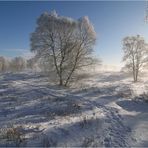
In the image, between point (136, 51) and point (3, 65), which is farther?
point (3, 65)

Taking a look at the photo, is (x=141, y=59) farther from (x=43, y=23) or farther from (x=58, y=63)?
(x=43, y=23)

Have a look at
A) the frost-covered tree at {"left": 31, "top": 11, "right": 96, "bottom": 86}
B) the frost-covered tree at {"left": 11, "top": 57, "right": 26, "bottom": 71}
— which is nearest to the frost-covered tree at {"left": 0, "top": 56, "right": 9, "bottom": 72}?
the frost-covered tree at {"left": 11, "top": 57, "right": 26, "bottom": 71}

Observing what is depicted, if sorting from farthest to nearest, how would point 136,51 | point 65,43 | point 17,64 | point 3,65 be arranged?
point 3,65
point 17,64
point 136,51
point 65,43

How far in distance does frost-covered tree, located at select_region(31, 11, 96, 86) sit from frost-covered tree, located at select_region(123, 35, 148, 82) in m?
17.9

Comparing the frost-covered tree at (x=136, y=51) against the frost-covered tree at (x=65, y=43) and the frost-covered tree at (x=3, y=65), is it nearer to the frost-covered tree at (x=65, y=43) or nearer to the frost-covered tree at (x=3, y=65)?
the frost-covered tree at (x=65, y=43)

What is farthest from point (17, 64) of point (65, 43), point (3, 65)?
point (65, 43)

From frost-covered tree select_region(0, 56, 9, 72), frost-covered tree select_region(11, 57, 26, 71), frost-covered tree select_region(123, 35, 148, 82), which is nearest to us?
frost-covered tree select_region(123, 35, 148, 82)

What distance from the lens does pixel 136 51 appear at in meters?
42.0

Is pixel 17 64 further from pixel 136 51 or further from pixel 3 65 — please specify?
pixel 136 51

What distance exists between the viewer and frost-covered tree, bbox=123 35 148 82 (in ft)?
136

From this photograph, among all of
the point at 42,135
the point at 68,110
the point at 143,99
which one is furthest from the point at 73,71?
the point at 42,135

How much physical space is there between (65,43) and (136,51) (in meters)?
21.0

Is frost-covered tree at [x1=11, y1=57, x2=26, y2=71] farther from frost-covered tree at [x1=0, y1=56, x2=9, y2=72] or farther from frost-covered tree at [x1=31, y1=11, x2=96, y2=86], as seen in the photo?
frost-covered tree at [x1=31, y1=11, x2=96, y2=86]

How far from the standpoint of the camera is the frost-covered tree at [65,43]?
1030 inches
